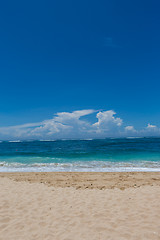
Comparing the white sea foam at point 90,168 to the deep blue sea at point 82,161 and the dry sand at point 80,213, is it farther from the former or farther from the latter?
the dry sand at point 80,213

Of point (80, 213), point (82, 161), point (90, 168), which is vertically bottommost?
point (82, 161)

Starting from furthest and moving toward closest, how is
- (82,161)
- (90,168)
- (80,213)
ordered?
(82,161) < (90,168) < (80,213)

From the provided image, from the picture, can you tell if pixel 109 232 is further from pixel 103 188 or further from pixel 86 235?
pixel 103 188

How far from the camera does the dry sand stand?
4582 mm

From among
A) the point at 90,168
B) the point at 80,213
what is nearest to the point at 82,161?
the point at 90,168

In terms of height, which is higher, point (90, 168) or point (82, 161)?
point (90, 168)

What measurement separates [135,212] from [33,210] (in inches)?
158

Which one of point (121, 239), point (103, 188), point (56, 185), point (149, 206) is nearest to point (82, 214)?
point (121, 239)

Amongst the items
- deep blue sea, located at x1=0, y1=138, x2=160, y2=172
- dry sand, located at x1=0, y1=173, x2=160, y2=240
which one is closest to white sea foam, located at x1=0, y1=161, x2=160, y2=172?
deep blue sea, located at x1=0, y1=138, x2=160, y2=172

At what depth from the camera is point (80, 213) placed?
19.1ft

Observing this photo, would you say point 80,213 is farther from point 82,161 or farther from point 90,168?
point 82,161

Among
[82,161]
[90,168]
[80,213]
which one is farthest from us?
[82,161]

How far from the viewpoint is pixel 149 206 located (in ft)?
20.4

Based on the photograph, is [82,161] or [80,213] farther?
[82,161]
